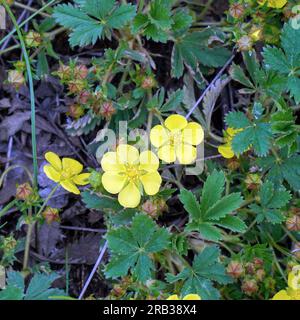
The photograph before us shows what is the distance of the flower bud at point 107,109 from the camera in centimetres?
228

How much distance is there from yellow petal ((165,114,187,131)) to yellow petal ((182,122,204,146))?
3 cm

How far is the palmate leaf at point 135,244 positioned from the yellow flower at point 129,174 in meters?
0.10

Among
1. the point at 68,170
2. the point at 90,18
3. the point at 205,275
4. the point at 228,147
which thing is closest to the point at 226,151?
the point at 228,147

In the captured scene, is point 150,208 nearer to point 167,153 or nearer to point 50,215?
point 167,153

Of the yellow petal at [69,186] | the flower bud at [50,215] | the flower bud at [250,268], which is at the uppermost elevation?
the yellow petal at [69,186]

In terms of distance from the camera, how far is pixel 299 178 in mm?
2221

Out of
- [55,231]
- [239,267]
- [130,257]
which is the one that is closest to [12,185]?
[55,231]

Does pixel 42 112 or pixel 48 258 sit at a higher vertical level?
pixel 42 112

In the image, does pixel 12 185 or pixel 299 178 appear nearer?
pixel 299 178

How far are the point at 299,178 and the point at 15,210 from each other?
3.74ft

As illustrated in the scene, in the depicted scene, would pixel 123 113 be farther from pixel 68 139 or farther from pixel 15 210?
pixel 15 210

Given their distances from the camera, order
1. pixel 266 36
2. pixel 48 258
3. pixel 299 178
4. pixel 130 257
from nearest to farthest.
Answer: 1. pixel 130 257
2. pixel 299 178
3. pixel 266 36
4. pixel 48 258

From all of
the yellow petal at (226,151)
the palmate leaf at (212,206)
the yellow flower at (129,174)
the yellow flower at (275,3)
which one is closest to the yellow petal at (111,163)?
the yellow flower at (129,174)

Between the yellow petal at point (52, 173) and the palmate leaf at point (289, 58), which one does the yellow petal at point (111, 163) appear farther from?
the palmate leaf at point (289, 58)
